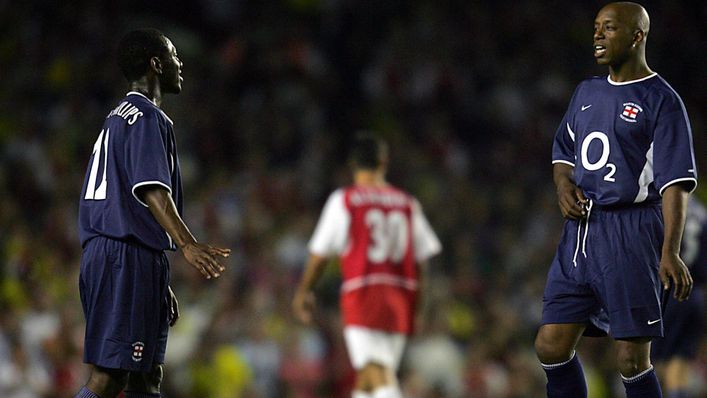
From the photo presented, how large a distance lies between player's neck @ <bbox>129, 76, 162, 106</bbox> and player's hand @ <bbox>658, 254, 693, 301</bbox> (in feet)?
8.25

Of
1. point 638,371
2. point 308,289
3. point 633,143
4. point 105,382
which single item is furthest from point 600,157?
point 308,289

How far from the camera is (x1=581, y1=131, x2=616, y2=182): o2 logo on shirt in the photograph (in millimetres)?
5344

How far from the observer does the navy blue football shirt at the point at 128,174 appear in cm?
516

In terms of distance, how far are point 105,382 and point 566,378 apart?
86.7 inches

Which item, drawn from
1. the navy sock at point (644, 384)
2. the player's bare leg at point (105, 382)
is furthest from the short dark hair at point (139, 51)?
the navy sock at point (644, 384)

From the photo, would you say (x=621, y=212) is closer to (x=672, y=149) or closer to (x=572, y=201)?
(x=572, y=201)

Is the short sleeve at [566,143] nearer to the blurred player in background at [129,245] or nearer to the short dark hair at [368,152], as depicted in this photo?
the blurred player in background at [129,245]

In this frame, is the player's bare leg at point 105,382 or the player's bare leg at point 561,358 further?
the player's bare leg at point 561,358

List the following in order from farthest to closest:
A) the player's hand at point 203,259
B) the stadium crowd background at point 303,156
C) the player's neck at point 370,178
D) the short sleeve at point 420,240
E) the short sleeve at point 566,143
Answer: the stadium crowd background at point 303,156, the short sleeve at point 420,240, the player's neck at point 370,178, the short sleeve at point 566,143, the player's hand at point 203,259

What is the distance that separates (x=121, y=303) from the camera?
5164 mm

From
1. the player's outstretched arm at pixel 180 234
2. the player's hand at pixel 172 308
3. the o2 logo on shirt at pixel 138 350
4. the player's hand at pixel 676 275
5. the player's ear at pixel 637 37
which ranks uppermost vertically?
the player's ear at pixel 637 37

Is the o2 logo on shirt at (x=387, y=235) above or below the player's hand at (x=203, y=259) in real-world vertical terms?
above

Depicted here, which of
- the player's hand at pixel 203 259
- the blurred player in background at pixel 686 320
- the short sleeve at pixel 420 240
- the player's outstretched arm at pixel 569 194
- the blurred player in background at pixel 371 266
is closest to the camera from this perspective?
the player's hand at pixel 203 259

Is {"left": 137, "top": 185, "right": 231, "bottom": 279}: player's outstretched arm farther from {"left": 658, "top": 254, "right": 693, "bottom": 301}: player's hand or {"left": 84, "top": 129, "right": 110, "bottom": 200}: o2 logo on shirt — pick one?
{"left": 658, "top": 254, "right": 693, "bottom": 301}: player's hand
